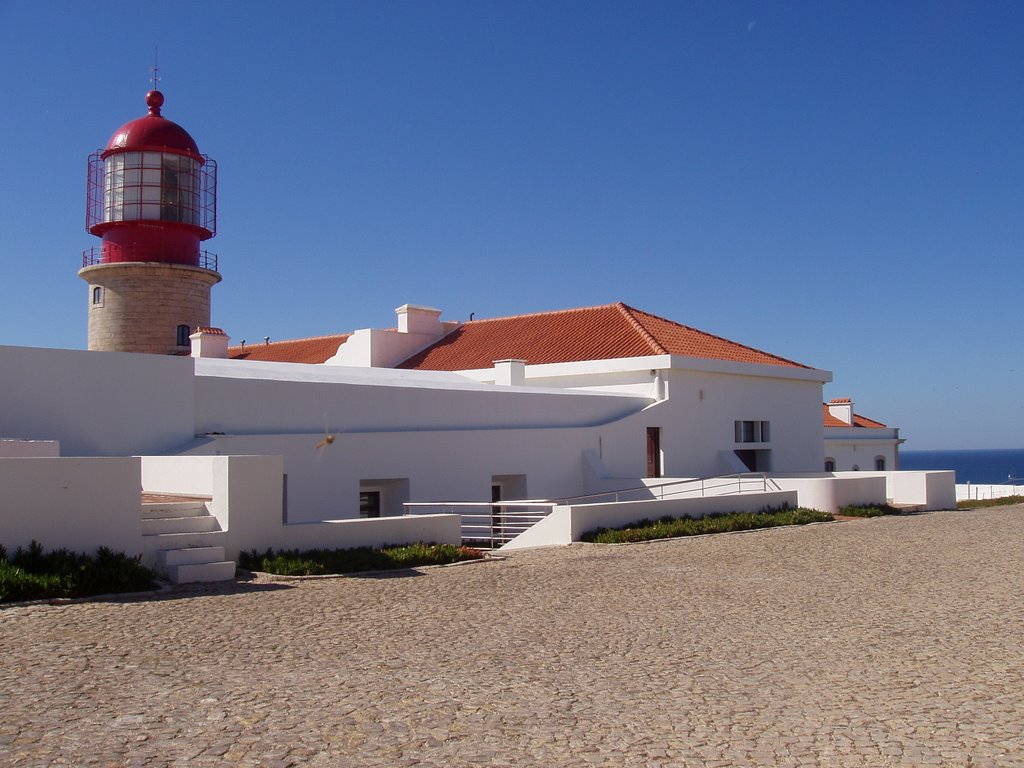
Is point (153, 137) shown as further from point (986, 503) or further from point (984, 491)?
point (984, 491)

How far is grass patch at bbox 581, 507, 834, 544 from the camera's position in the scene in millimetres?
17234

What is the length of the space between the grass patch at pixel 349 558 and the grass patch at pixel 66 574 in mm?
1563

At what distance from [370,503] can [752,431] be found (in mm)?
13867

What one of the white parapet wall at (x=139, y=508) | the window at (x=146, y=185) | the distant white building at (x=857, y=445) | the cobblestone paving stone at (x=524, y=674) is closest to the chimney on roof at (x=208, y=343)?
the window at (x=146, y=185)

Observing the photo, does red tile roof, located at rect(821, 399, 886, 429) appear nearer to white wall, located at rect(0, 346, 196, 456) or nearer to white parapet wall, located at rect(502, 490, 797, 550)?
white parapet wall, located at rect(502, 490, 797, 550)

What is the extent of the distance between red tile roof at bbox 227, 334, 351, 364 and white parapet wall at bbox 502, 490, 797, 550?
1904 centimetres

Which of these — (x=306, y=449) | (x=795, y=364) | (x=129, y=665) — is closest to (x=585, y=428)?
(x=306, y=449)

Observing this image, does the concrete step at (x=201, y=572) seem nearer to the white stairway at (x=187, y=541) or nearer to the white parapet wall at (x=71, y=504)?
the white stairway at (x=187, y=541)

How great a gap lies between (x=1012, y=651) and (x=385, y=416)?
14675mm

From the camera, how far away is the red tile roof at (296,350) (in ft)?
121

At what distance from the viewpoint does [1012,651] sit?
27.6 ft

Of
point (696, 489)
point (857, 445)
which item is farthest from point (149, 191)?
point (857, 445)

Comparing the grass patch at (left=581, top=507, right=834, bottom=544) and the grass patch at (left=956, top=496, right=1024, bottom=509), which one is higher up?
the grass patch at (left=581, top=507, right=834, bottom=544)

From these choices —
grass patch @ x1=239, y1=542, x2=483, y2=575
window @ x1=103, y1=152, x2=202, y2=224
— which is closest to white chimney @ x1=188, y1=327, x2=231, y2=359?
window @ x1=103, y1=152, x2=202, y2=224
